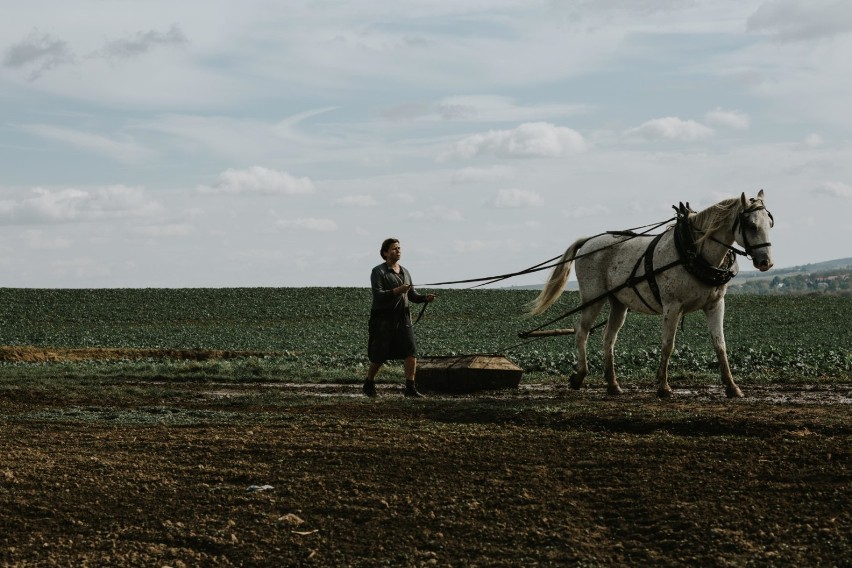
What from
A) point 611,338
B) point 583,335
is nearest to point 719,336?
point 611,338

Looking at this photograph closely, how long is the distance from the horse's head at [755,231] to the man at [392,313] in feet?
13.2

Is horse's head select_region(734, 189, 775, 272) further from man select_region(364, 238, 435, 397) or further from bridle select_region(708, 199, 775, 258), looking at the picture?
man select_region(364, 238, 435, 397)

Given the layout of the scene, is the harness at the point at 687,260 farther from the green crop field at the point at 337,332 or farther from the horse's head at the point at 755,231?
the green crop field at the point at 337,332

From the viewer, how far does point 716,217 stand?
13.1 metres

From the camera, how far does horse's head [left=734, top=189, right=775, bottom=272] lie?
12531mm

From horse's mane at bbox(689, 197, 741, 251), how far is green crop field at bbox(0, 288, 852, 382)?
499 centimetres

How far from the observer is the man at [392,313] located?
1412 cm

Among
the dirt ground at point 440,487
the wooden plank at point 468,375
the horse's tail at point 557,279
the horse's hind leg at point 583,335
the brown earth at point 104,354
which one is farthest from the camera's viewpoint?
the brown earth at point 104,354

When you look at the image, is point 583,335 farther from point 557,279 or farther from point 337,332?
point 337,332

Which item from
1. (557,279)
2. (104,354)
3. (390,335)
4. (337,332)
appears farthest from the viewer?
(337,332)

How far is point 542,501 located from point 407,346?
278 inches

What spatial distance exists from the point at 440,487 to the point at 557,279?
8.40 meters

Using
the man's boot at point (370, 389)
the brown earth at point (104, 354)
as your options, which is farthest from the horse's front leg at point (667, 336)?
the brown earth at point (104, 354)

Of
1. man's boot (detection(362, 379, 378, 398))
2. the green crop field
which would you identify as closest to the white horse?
man's boot (detection(362, 379, 378, 398))
